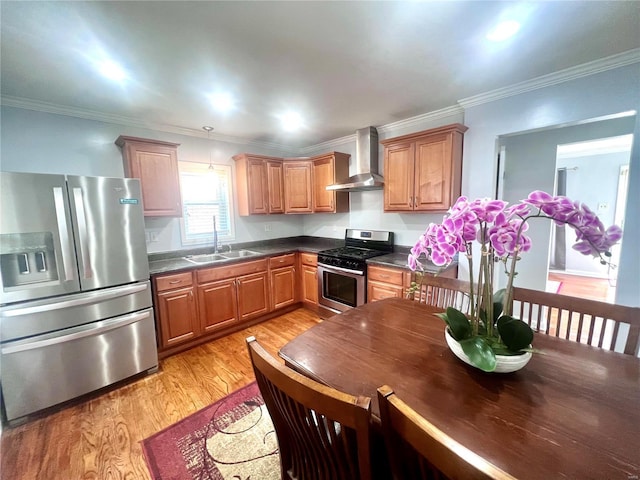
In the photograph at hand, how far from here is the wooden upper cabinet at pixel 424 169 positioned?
8.27ft

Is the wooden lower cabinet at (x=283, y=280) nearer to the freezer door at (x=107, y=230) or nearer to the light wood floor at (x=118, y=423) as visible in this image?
the light wood floor at (x=118, y=423)

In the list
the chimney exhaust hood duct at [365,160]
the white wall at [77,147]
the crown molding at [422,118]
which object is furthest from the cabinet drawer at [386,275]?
the white wall at [77,147]

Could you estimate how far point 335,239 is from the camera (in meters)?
4.05

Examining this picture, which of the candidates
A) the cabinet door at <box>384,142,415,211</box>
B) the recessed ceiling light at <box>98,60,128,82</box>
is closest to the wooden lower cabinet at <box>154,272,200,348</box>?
the recessed ceiling light at <box>98,60,128,82</box>

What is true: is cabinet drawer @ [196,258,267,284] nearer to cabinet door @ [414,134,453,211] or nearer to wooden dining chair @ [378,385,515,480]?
cabinet door @ [414,134,453,211]

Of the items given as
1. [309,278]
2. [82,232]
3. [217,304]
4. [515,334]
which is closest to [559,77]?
[515,334]

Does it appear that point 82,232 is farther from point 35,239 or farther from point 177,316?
point 177,316

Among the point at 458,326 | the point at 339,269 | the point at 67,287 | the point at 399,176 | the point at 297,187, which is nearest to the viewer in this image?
the point at 458,326

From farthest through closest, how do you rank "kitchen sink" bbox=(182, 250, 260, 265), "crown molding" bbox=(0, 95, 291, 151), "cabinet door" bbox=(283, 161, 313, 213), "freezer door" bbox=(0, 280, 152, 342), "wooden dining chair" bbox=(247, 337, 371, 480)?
"cabinet door" bbox=(283, 161, 313, 213) → "kitchen sink" bbox=(182, 250, 260, 265) → "crown molding" bbox=(0, 95, 291, 151) → "freezer door" bbox=(0, 280, 152, 342) → "wooden dining chair" bbox=(247, 337, 371, 480)

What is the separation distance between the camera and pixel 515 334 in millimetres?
904

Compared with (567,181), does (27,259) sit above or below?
below

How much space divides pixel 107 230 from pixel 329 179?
2.52 meters

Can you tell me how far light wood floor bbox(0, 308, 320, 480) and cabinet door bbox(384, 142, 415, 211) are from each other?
211cm

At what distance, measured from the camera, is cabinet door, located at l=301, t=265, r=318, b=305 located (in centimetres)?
354
